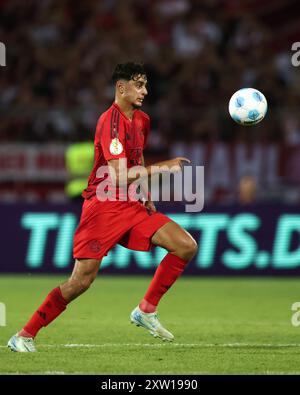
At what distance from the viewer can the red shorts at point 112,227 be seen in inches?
303

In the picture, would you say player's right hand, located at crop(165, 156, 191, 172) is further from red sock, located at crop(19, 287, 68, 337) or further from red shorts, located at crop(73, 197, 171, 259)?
red sock, located at crop(19, 287, 68, 337)

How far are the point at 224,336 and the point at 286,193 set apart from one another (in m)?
6.78

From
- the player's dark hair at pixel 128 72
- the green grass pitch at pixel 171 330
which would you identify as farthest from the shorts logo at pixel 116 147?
the green grass pitch at pixel 171 330

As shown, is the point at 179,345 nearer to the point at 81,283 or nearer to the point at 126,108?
the point at 81,283

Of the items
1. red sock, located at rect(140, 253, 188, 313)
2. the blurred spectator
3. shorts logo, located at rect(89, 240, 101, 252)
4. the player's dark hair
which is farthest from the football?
the blurred spectator

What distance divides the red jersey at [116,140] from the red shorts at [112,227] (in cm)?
18

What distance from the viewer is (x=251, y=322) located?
9.80 m

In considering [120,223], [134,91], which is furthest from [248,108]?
[120,223]

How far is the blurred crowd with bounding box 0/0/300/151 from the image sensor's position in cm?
1555

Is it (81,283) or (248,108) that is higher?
(248,108)

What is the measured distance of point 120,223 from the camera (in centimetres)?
788

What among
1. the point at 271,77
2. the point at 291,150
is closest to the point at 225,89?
the point at 271,77

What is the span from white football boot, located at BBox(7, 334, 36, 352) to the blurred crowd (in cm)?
799

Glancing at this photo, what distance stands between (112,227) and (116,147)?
639 mm
